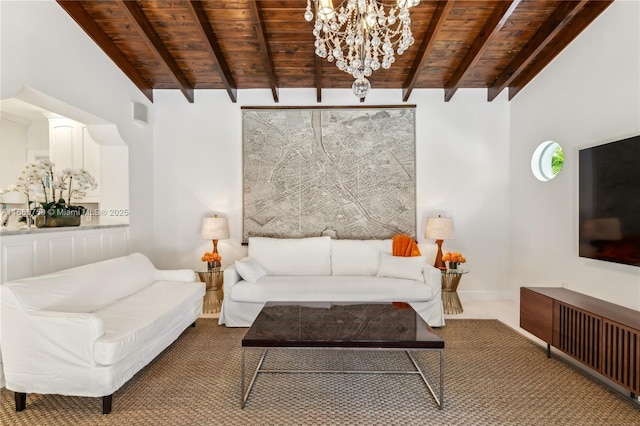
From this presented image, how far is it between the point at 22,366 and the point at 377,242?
3.41m

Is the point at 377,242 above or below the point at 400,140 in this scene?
below

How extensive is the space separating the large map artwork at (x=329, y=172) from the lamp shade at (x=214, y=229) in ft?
1.29

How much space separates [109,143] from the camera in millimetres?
4117

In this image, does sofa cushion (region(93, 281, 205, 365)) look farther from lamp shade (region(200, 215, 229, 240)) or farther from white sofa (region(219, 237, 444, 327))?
lamp shade (region(200, 215, 229, 240))

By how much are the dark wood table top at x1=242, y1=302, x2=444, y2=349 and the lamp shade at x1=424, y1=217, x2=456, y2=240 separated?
1.56 m

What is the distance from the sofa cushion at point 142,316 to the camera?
211 cm

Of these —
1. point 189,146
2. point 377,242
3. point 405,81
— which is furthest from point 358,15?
point 189,146

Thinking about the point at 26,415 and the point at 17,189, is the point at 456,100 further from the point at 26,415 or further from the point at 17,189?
the point at 26,415

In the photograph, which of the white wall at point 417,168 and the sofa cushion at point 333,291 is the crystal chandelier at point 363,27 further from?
the white wall at point 417,168

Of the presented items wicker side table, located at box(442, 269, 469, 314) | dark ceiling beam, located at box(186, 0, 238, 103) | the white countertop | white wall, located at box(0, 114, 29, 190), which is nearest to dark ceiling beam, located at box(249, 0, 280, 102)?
dark ceiling beam, located at box(186, 0, 238, 103)

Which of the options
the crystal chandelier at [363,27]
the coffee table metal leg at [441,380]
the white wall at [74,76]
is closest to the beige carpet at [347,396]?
the coffee table metal leg at [441,380]

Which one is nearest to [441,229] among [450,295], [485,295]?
[450,295]

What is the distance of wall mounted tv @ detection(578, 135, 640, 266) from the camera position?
263 centimetres

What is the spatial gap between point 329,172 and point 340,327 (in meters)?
2.64
